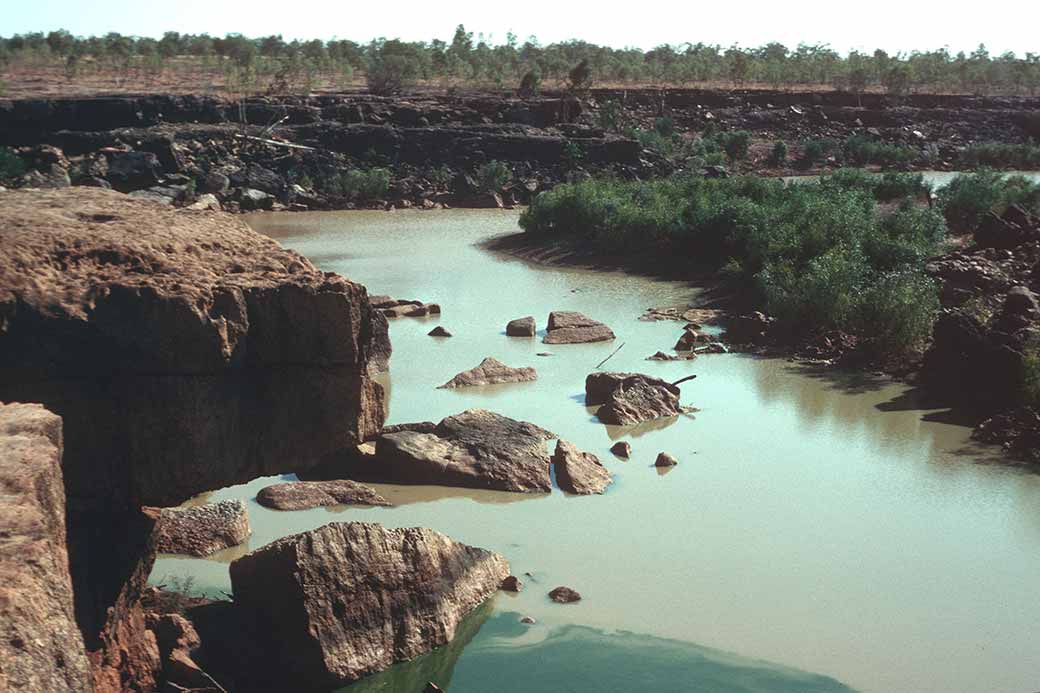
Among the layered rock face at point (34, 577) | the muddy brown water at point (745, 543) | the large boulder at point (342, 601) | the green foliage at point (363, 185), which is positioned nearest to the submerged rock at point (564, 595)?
the muddy brown water at point (745, 543)

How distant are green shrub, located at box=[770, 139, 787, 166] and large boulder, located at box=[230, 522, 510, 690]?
47.1 m

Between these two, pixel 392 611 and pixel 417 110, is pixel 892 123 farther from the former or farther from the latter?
pixel 392 611

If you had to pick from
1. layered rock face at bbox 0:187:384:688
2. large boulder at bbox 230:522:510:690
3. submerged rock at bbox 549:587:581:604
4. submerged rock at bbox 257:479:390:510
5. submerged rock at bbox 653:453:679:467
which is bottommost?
submerged rock at bbox 257:479:390:510

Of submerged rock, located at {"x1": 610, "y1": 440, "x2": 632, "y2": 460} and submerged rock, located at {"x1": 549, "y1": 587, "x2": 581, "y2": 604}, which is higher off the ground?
submerged rock, located at {"x1": 549, "y1": 587, "x2": 581, "y2": 604}

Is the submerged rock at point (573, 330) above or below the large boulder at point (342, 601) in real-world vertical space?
below

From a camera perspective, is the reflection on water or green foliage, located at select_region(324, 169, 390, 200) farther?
green foliage, located at select_region(324, 169, 390, 200)

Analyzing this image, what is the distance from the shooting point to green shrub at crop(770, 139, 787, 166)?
5300 centimetres

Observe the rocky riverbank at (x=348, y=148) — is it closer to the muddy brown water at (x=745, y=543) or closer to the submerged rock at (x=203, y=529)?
the muddy brown water at (x=745, y=543)

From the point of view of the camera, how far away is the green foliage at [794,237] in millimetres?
18094

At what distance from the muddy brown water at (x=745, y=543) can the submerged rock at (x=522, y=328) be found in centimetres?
209

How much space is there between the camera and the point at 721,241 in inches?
1033

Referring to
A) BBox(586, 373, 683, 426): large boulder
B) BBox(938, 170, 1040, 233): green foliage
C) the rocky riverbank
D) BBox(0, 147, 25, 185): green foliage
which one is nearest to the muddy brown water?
BBox(586, 373, 683, 426): large boulder

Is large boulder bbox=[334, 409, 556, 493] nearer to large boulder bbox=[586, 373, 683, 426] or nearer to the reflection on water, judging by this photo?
large boulder bbox=[586, 373, 683, 426]

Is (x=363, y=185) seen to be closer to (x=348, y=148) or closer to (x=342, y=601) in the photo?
(x=348, y=148)
